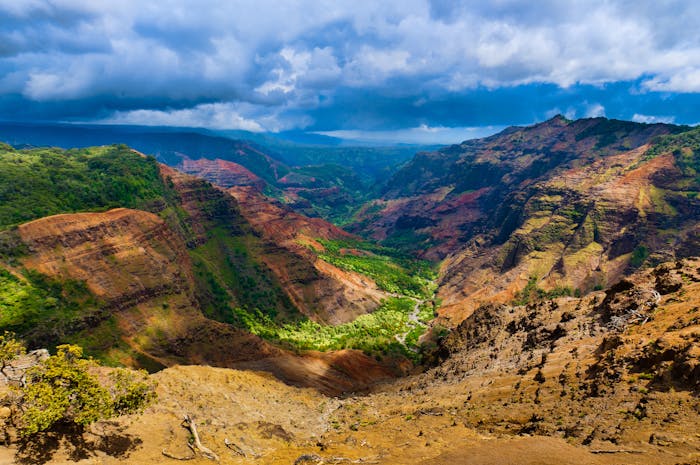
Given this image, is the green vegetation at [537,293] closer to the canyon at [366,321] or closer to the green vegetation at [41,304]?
the canyon at [366,321]

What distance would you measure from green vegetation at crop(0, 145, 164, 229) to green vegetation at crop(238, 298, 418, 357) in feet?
181

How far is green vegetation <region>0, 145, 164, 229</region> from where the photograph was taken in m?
103

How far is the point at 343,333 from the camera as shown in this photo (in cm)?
12962

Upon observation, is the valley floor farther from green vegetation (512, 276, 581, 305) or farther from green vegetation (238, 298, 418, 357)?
green vegetation (512, 276, 581, 305)

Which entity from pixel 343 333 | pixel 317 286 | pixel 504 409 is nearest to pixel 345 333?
pixel 343 333

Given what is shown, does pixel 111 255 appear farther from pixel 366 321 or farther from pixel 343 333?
pixel 366 321

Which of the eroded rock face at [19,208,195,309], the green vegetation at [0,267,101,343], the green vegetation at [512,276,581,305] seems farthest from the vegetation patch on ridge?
the green vegetation at [0,267,101,343]

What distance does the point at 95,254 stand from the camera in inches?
3484

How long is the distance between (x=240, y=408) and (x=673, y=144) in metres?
241

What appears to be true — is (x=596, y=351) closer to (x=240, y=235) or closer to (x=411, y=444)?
(x=411, y=444)

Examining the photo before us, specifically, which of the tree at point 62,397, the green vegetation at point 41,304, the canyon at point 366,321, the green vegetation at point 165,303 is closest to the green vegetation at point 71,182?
the green vegetation at point 165,303

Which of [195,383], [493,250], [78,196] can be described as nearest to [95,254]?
[78,196]

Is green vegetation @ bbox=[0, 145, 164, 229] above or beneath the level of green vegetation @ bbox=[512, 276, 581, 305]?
above

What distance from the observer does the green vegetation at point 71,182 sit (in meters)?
103
